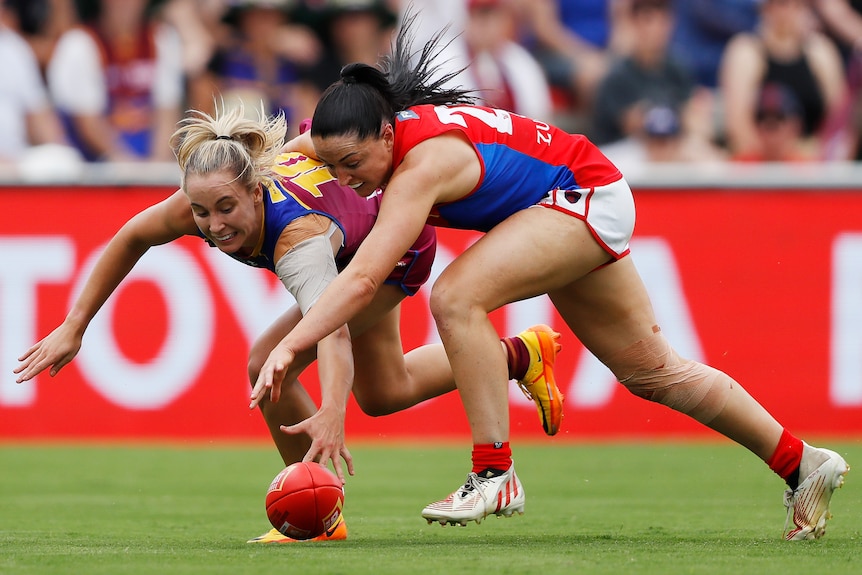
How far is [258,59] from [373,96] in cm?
730

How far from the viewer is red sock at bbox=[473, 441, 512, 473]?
5.32 metres

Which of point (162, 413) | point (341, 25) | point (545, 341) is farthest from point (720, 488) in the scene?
point (341, 25)

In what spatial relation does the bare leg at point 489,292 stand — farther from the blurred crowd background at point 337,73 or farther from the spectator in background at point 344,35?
the spectator in background at point 344,35

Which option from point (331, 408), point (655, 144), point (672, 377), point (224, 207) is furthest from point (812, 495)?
point (655, 144)

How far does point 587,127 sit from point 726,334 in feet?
9.53

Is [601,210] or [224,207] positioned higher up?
[224,207]

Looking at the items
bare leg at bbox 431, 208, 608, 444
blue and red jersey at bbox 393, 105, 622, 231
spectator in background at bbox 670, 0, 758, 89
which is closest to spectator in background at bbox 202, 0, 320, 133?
spectator in background at bbox 670, 0, 758, 89

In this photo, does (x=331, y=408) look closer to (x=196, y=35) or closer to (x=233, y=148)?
(x=233, y=148)

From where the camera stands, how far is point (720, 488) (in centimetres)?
779

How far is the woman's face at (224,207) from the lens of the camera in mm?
5312

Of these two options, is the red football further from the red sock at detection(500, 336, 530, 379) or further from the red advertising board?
the red advertising board

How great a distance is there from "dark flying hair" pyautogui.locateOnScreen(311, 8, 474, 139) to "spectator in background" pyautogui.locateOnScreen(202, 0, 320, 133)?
6415mm

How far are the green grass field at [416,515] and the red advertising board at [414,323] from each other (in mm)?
305

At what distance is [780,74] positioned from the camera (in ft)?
41.2
